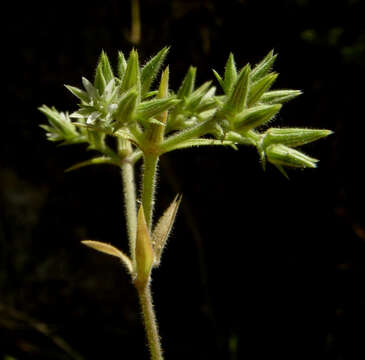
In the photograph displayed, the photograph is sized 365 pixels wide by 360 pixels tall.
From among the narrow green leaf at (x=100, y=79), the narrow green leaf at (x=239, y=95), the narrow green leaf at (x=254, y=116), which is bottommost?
the narrow green leaf at (x=254, y=116)

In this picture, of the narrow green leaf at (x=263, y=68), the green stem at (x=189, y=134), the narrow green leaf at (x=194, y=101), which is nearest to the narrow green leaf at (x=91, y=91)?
the green stem at (x=189, y=134)

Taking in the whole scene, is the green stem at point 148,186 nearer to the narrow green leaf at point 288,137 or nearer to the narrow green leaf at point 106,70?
the narrow green leaf at point 106,70

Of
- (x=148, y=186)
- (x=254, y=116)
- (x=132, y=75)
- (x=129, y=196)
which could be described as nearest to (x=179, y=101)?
(x=132, y=75)

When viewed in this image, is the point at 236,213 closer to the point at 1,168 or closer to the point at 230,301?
the point at 230,301

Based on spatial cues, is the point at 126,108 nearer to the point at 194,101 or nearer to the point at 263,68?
the point at 194,101

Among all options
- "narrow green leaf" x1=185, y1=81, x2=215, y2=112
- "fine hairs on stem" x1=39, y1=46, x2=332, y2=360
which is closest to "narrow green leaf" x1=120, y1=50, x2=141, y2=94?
"fine hairs on stem" x1=39, y1=46, x2=332, y2=360

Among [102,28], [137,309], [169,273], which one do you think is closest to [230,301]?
[169,273]

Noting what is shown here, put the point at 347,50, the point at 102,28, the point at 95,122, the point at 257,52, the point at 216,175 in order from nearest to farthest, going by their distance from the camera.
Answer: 1. the point at 95,122
2. the point at 347,50
3. the point at 257,52
4. the point at 216,175
5. the point at 102,28
